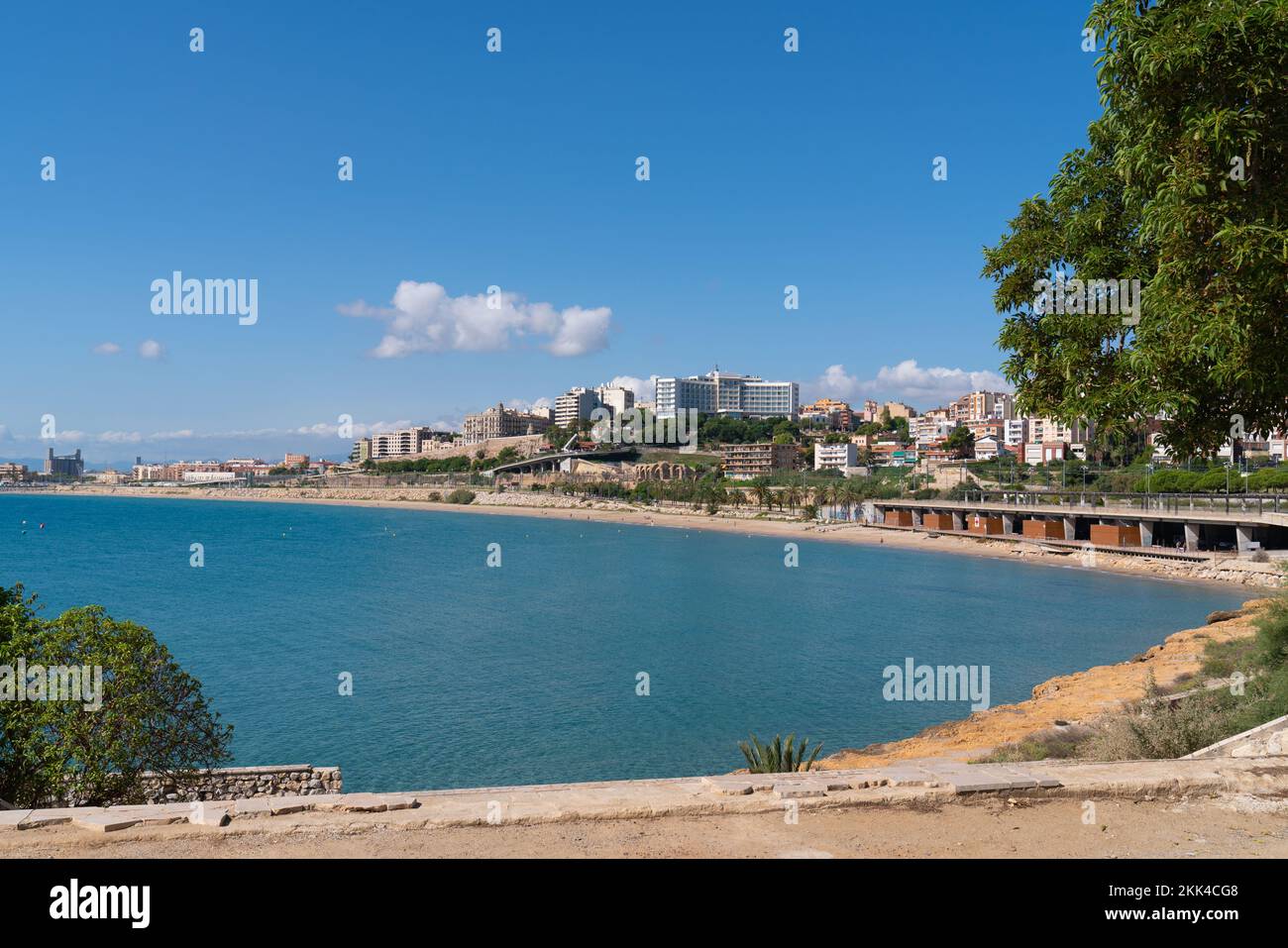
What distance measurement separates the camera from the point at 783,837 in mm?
6246

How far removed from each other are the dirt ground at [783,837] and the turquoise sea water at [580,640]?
1081 centimetres

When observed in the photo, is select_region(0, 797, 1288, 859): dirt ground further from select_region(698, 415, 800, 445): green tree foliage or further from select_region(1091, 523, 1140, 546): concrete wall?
select_region(698, 415, 800, 445): green tree foliage

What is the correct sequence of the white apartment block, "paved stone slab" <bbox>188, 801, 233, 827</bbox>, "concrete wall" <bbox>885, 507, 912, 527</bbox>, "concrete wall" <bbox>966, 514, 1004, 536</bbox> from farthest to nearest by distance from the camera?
the white apartment block, "concrete wall" <bbox>885, 507, 912, 527</bbox>, "concrete wall" <bbox>966, 514, 1004, 536</bbox>, "paved stone slab" <bbox>188, 801, 233, 827</bbox>

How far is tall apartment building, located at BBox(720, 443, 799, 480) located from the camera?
503 ft

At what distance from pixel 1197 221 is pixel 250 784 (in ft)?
46.1

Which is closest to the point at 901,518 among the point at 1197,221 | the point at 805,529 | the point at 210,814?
the point at 805,529

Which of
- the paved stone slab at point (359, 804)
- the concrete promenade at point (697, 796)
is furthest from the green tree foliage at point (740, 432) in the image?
the paved stone slab at point (359, 804)

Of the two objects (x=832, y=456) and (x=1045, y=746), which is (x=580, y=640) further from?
(x=832, y=456)

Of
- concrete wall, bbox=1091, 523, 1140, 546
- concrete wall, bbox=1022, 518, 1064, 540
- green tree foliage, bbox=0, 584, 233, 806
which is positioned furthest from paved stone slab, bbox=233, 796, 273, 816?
concrete wall, bbox=1022, 518, 1064, 540

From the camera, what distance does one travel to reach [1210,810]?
666 cm

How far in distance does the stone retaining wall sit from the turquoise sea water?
250 cm

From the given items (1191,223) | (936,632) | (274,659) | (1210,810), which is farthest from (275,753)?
(936,632)

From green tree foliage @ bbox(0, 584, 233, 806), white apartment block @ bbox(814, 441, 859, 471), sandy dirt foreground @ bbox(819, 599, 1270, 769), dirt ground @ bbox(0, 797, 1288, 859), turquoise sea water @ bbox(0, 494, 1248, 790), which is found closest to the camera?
dirt ground @ bbox(0, 797, 1288, 859)
